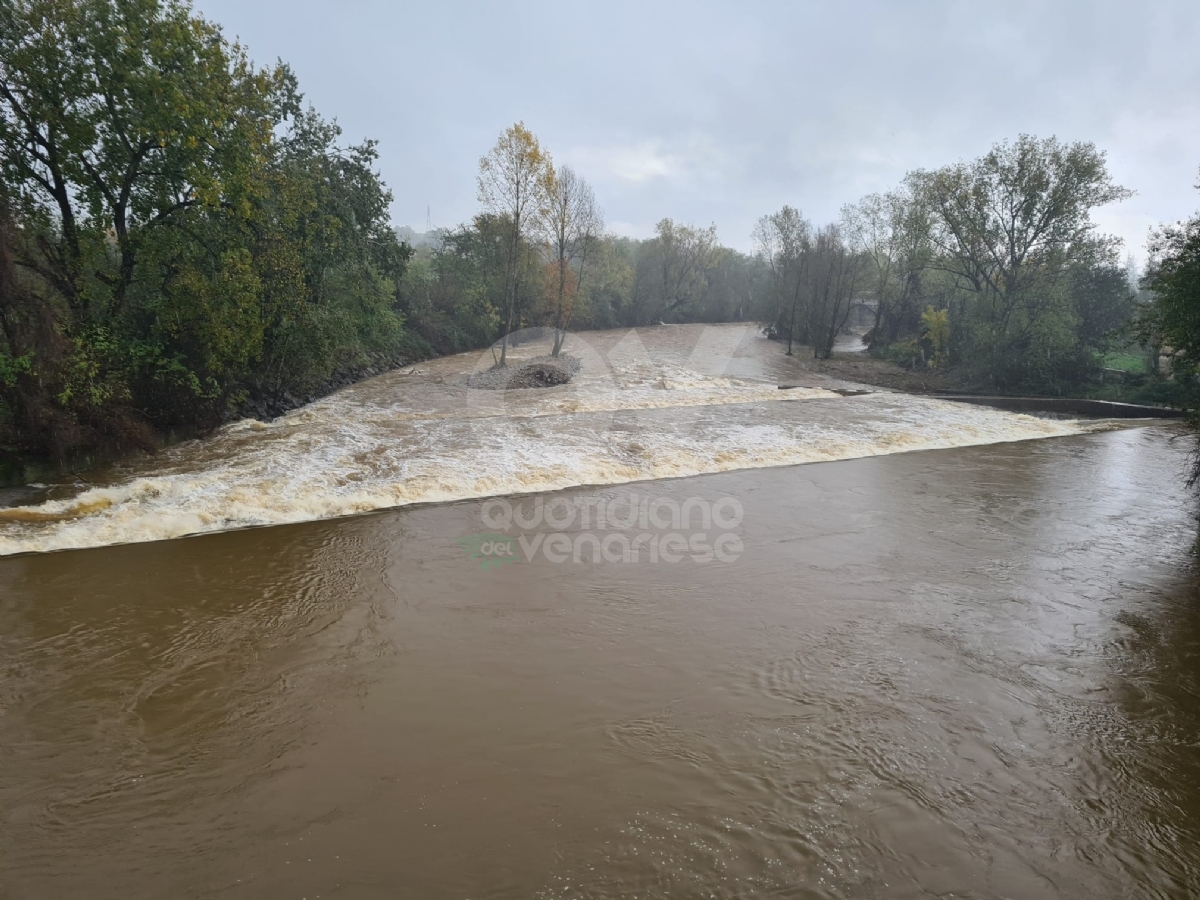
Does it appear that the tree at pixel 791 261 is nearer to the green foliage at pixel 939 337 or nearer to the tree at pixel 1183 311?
the green foliage at pixel 939 337

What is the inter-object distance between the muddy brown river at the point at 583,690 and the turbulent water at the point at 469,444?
150 mm

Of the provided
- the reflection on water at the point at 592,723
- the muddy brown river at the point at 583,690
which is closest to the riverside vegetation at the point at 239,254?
the muddy brown river at the point at 583,690

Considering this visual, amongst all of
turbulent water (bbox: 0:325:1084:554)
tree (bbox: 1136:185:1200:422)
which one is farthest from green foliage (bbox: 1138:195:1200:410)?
turbulent water (bbox: 0:325:1084:554)

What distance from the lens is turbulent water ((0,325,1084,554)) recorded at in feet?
30.2

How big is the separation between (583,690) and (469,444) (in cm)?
→ 938

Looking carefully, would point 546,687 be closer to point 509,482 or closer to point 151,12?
point 509,482

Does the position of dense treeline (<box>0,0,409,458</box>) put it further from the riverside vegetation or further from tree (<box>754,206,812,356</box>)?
tree (<box>754,206,812,356</box>)

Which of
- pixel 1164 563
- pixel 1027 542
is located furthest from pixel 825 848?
pixel 1164 563

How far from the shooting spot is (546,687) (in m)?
5.20

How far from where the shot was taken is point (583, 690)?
5.18m

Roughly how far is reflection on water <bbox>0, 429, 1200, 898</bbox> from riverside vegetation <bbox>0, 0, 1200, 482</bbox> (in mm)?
5137

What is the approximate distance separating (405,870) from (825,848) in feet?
8.35

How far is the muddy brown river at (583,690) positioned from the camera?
11.7 feet
